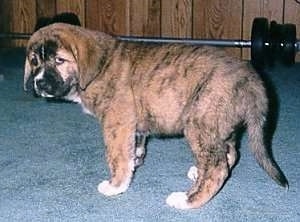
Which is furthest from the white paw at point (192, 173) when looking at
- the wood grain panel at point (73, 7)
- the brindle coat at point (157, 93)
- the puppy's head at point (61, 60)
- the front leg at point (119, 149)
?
the wood grain panel at point (73, 7)

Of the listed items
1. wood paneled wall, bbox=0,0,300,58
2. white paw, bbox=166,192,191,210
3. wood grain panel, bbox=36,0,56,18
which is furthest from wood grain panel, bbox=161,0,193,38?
white paw, bbox=166,192,191,210

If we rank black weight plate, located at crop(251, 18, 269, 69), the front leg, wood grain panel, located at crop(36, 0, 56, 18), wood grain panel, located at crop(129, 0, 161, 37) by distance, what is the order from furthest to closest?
wood grain panel, located at crop(36, 0, 56, 18), wood grain panel, located at crop(129, 0, 161, 37), black weight plate, located at crop(251, 18, 269, 69), the front leg

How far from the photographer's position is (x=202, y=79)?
1919mm

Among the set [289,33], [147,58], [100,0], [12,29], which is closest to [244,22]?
[289,33]

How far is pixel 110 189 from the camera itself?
2.03 m

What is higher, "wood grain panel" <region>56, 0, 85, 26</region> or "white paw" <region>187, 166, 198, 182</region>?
"wood grain panel" <region>56, 0, 85, 26</region>

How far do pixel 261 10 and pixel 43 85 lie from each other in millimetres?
2707

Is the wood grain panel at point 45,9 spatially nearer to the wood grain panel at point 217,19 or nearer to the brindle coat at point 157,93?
the wood grain panel at point 217,19

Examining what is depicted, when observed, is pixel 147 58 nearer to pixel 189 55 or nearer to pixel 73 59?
pixel 189 55

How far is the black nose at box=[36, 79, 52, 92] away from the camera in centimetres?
194

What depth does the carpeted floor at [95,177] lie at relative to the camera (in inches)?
74.2

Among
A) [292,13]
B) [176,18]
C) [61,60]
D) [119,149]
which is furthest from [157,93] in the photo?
[292,13]

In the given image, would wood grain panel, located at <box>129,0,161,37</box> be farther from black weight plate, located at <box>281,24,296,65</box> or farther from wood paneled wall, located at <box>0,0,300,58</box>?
black weight plate, located at <box>281,24,296,65</box>

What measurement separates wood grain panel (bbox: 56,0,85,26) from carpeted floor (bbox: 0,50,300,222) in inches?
58.7
